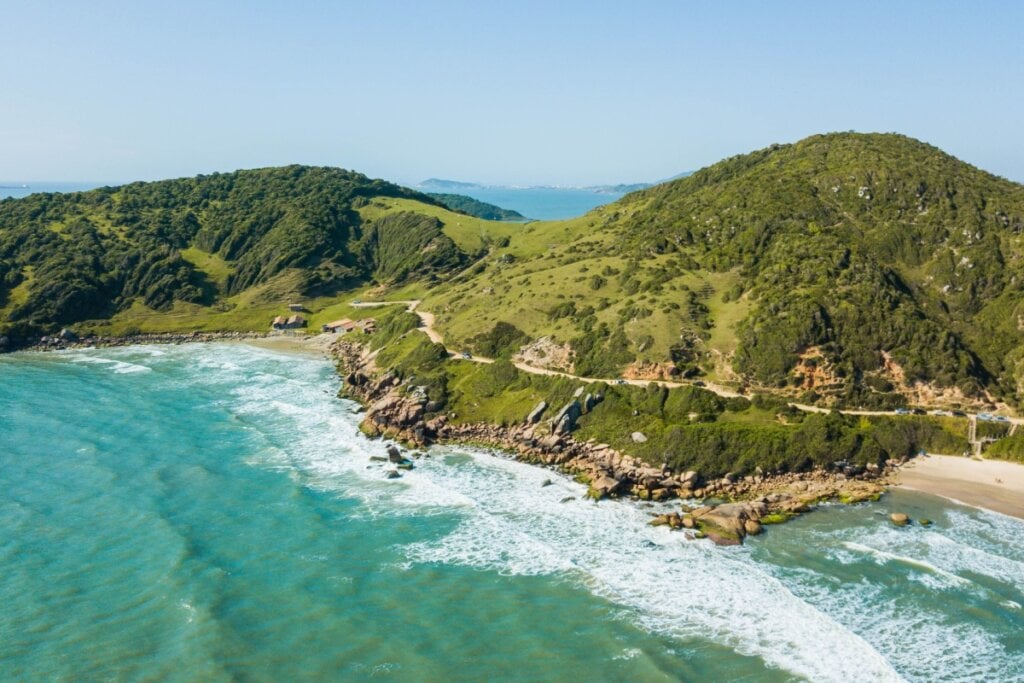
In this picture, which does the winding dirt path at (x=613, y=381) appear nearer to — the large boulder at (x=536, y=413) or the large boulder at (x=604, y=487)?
the large boulder at (x=536, y=413)

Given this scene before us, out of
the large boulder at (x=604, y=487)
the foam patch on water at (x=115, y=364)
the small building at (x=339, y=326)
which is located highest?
the small building at (x=339, y=326)

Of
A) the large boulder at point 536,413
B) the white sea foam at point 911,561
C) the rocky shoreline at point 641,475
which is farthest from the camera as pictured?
the large boulder at point 536,413

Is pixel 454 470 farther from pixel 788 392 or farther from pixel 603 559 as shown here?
pixel 788 392

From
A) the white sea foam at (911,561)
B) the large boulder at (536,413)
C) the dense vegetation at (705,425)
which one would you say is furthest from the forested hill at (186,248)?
the white sea foam at (911,561)

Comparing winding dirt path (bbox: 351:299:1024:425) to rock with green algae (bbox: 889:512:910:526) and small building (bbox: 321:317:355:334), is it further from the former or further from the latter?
small building (bbox: 321:317:355:334)

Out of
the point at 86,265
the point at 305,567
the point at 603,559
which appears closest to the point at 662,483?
the point at 603,559
